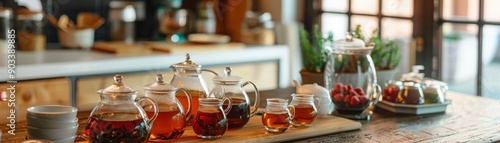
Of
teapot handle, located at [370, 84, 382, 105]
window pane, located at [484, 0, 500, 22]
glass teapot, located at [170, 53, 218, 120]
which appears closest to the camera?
glass teapot, located at [170, 53, 218, 120]

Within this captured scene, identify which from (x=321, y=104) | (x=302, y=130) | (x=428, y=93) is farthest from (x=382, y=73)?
(x=302, y=130)

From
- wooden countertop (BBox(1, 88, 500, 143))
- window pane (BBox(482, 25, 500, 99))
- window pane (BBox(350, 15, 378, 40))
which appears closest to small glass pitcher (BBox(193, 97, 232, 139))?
wooden countertop (BBox(1, 88, 500, 143))

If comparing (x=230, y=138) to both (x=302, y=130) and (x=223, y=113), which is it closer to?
(x=223, y=113)

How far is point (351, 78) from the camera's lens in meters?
2.75

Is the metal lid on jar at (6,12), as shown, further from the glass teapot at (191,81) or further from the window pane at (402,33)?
the glass teapot at (191,81)

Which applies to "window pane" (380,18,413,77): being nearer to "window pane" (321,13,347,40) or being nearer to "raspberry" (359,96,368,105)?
"window pane" (321,13,347,40)

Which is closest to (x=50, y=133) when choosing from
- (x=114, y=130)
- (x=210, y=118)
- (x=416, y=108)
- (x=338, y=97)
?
(x=114, y=130)

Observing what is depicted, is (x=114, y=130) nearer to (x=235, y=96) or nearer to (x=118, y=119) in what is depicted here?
(x=118, y=119)

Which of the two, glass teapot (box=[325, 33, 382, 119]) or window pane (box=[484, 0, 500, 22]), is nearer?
glass teapot (box=[325, 33, 382, 119])

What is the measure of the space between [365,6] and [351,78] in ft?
5.77

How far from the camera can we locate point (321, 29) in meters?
4.86

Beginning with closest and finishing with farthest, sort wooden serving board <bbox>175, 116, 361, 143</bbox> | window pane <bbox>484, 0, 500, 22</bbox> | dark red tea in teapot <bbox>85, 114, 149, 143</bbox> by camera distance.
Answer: dark red tea in teapot <bbox>85, 114, 149, 143</bbox> < wooden serving board <bbox>175, 116, 361, 143</bbox> < window pane <bbox>484, 0, 500, 22</bbox>

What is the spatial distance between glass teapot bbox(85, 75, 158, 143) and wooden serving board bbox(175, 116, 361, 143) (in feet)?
0.68

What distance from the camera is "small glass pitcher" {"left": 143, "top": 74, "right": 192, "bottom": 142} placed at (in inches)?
84.2
